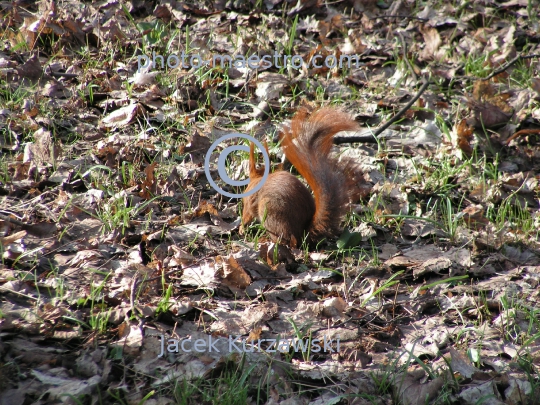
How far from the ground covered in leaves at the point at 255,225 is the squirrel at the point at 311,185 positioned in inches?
4.9

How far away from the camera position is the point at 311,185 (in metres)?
2.99

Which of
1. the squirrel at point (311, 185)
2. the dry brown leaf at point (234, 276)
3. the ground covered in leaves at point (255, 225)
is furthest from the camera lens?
the squirrel at point (311, 185)

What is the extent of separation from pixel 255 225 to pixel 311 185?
382 millimetres

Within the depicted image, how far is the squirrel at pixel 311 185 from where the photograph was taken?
9.59ft

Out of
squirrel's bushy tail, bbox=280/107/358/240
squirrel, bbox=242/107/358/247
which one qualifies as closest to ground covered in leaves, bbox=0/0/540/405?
squirrel, bbox=242/107/358/247

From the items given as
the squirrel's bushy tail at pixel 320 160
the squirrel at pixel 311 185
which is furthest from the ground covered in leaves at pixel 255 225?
the squirrel's bushy tail at pixel 320 160

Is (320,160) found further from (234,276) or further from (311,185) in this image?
(234,276)

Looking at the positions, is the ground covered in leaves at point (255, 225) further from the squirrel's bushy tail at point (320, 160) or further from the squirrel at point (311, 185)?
the squirrel's bushy tail at point (320, 160)

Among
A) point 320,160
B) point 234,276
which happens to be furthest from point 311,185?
point 234,276

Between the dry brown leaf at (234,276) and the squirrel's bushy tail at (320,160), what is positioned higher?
the squirrel's bushy tail at (320,160)

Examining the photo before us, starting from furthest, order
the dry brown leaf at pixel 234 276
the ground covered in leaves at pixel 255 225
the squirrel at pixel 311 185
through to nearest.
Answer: the squirrel at pixel 311 185
the dry brown leaf at pixel 234 276
the ground covered in leaves at pixel 255 225

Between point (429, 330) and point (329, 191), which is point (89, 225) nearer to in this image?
point (329, 191)

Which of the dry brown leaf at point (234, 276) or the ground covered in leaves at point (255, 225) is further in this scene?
the dry brown leaf at point (234, 276)

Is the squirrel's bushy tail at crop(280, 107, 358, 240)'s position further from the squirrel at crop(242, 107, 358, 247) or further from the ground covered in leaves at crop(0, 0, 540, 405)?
the ground covered in leaves at crop(0, 0, 540, 405)
